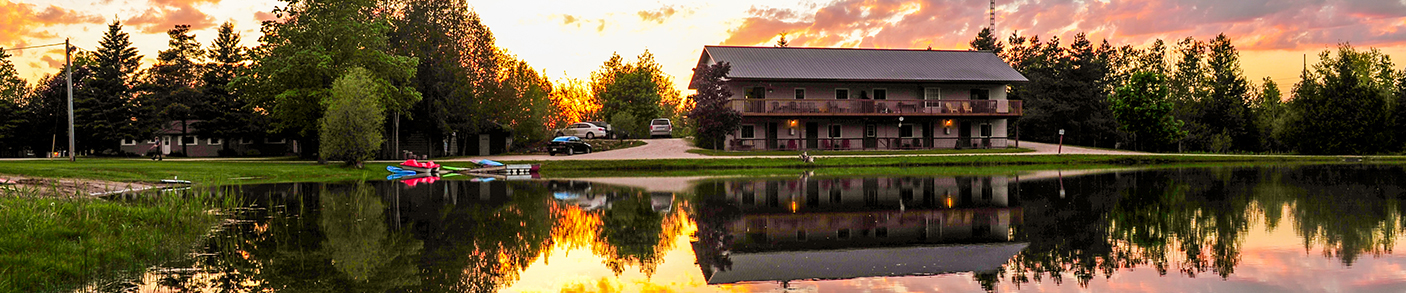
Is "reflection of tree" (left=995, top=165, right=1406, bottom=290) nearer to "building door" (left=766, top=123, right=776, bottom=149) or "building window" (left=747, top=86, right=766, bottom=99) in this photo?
"building door" (left=766, top=123, right=776, bottom=149)

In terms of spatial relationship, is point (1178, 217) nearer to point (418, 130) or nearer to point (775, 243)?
point (775, 243)

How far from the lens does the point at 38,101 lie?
75438 mm

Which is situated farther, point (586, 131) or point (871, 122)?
point (586, 131)

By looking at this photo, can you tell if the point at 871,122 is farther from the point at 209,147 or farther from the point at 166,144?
the point at 166,144

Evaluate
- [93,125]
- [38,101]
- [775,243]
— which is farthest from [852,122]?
[38,101]

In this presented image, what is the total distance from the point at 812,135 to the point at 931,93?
8.91m

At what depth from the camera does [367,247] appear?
1287 cm

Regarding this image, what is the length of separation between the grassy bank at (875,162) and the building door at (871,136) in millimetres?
10396

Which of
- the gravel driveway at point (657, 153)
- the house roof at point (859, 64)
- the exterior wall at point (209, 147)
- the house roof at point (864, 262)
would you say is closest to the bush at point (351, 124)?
the gravel driveway at point (657, 153)

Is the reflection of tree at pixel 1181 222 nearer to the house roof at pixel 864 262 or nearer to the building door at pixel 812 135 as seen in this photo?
the house roof at pixel 864 262

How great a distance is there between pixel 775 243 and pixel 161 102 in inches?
2530

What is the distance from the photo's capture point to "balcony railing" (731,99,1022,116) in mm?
52312

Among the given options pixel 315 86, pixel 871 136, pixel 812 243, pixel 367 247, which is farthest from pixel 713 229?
pixel 871 136

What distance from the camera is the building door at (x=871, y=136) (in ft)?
184
